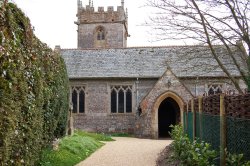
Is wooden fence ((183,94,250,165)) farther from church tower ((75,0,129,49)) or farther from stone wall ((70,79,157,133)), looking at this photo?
church tower ((75,0,129,49))

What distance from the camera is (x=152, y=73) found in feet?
83.9

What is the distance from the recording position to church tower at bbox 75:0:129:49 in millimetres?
40781

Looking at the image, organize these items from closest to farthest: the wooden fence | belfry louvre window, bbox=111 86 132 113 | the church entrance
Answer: the wooden fence < belfry louvre window, bbox=111 86 132 113 < the church entrance

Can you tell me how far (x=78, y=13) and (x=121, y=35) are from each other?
573 centimetres

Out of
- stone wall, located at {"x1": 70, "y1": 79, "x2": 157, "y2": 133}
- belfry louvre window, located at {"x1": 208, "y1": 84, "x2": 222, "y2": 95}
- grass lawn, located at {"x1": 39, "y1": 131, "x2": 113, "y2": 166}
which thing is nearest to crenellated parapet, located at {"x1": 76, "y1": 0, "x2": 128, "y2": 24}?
stone wall, located at {"x1": 70, "y1": 79, "x2": 157, "y2": 133}

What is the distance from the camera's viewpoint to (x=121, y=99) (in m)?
26.0

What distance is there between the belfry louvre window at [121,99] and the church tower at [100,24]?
1623cm

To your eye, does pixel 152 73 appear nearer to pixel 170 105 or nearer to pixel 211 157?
pixel 170 105

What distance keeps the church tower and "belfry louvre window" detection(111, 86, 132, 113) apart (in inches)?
639

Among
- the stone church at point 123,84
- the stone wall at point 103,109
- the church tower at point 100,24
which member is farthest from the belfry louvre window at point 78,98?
the church tower at point 100,24

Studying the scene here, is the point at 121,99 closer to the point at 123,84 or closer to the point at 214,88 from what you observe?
the point at 123,84

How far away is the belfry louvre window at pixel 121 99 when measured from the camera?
84.7 ft

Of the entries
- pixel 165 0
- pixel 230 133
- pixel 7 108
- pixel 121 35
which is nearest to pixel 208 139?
pixel 230 133

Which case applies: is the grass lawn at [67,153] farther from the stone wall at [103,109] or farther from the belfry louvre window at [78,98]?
the belfry louvre window at [78,98]
